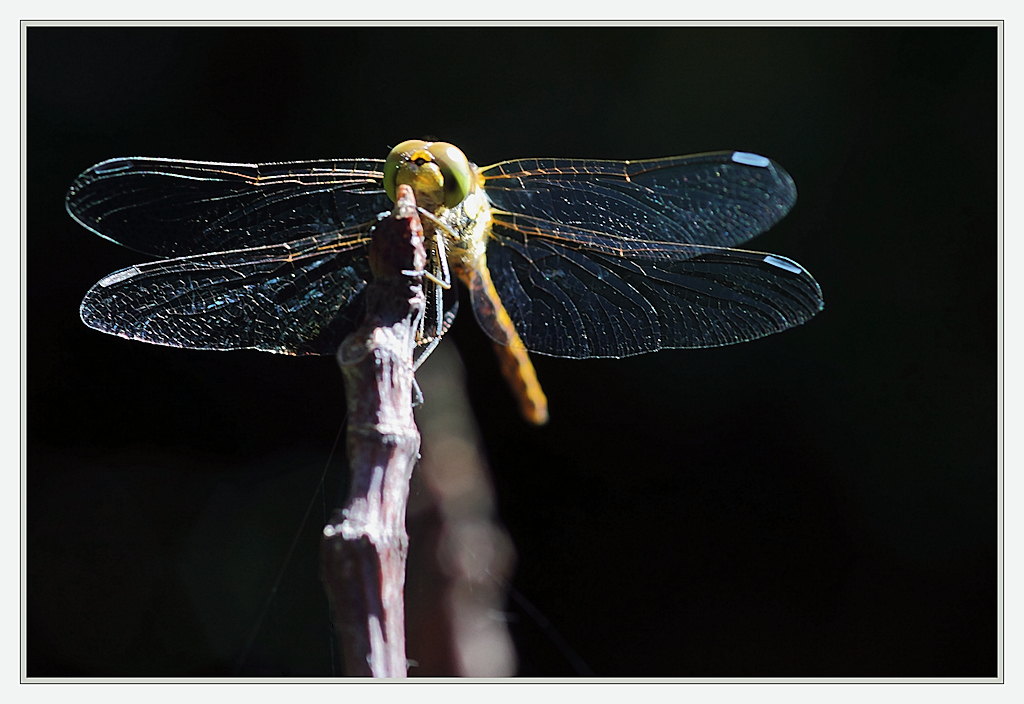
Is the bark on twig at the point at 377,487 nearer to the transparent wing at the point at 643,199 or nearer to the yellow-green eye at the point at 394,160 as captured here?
the yellow-green eye at the point at 394,160

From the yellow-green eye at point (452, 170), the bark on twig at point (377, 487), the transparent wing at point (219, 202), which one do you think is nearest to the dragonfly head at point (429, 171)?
the yellow-green eye at point (452, 170)

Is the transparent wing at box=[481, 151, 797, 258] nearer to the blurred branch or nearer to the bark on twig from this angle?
the blurred branch

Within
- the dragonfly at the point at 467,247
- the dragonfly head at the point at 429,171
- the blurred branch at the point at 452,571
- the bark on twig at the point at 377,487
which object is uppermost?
the dragonfly head at the point at 429,171

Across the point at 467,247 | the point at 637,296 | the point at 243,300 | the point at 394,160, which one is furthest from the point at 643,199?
the point at 243,300

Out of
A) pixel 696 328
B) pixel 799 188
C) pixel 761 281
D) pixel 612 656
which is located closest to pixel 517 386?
pixel 696 328

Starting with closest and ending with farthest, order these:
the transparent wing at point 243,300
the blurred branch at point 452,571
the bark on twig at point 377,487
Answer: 1. the bark on twig at point 377,487
2. the blurred branch at point 452,571
3. the transparent wing at point 243,300

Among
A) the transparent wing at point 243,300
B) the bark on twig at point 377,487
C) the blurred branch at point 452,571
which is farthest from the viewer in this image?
the transparent wing at point 243,300

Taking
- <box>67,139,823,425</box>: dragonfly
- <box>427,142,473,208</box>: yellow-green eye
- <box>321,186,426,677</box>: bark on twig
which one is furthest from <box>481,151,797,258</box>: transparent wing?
<box>321,186,426,677</box>: bark on twig

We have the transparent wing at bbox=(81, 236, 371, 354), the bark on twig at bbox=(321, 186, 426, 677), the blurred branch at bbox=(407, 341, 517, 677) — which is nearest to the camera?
the bark on twig at bbox=(321, 186, 426, 677)
